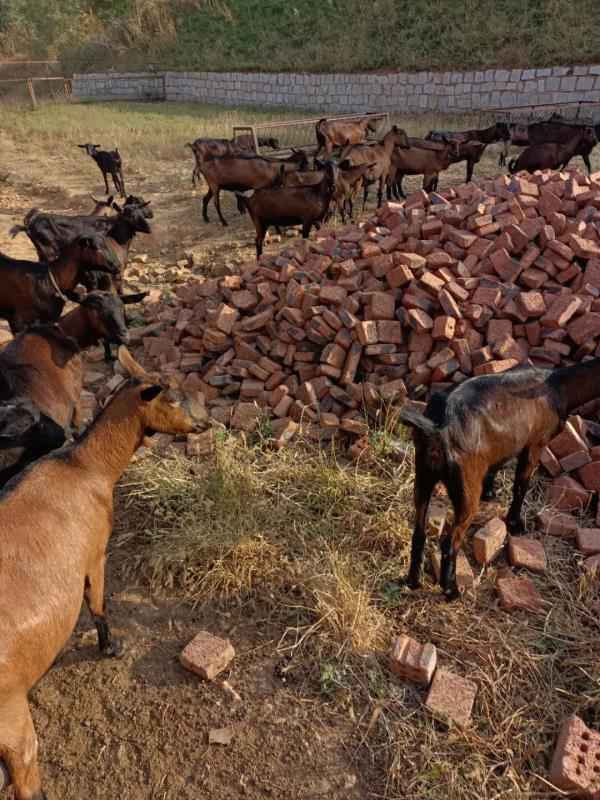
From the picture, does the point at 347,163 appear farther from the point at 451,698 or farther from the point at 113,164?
the point at 451,698

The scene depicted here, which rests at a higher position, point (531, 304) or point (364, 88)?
point (364, 88)

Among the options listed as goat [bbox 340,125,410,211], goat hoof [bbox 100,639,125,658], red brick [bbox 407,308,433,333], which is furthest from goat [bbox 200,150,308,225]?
goat hoof [bbox 100,639,125,658]

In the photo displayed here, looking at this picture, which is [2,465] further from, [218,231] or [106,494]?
[218,231]

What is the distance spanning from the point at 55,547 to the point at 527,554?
9.03ft

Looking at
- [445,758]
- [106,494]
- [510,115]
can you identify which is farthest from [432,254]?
[510,115]

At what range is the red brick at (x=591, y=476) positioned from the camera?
420cm

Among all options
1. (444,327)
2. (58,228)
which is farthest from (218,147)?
(444,327)

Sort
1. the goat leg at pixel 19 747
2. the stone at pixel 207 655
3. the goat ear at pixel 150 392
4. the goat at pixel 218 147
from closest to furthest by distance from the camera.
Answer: the goat leg at pixel 19 747, the stone at pixel 207 655, the goat ear at pixel 150 392, the goat at pixel 218 147

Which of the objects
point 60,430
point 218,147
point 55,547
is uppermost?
point 218,147

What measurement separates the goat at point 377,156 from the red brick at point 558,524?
895 centimetres

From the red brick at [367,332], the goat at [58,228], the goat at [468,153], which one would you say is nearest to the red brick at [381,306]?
the red brick at [367,332]

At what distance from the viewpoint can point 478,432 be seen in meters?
3.25

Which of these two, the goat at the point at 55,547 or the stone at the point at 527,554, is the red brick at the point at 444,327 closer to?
the stone at the point at 527,554

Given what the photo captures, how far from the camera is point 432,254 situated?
573cm
